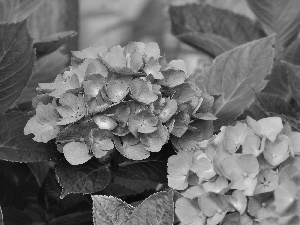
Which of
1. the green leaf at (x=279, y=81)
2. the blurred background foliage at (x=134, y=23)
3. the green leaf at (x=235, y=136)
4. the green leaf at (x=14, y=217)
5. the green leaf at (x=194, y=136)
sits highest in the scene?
the green leaf at (x=235, y=136)

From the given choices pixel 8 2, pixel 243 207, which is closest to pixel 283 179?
pixel 243 207

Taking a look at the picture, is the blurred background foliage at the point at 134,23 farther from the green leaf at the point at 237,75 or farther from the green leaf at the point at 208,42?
the green leaf at the point at 237,75

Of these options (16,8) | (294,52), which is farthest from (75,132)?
(294,52)

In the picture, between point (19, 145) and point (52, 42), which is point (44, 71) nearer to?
point (52, 42)

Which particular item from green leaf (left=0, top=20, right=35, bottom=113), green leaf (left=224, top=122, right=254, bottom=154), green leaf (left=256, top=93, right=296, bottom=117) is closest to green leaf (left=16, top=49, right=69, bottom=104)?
green leaf (left=0, top=20, right=35, bottom=113)

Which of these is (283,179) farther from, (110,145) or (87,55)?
(87,55)

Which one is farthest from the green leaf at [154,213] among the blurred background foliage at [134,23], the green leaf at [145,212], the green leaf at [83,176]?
the blurred background foliage at [134,23]
